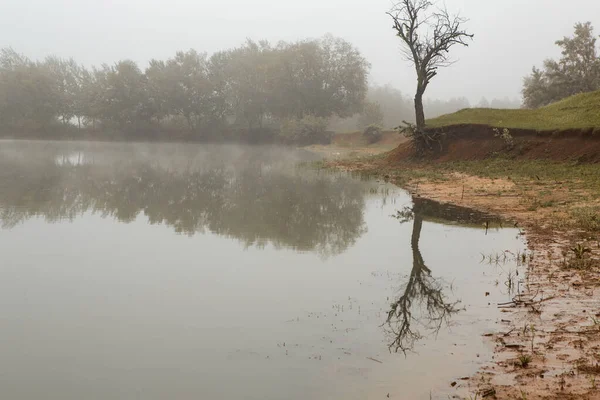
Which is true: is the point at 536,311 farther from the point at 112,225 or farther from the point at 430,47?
the point at 430,47

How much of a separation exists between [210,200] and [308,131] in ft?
195

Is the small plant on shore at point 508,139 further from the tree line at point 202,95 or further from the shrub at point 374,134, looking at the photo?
the tree line at point 202,95

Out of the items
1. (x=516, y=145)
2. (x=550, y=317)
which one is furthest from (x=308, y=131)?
(x=550, y=317)

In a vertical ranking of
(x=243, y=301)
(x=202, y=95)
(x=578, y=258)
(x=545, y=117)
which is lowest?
(x=243, y=301)

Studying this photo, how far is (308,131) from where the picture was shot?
81.3 metres

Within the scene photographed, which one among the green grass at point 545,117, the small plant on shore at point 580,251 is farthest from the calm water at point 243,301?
the green grass at point 545,117

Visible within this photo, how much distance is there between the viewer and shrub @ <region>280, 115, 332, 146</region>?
3201 inches

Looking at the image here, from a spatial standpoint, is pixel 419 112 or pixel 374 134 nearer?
pixel 419 112

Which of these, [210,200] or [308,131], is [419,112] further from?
[308,131]

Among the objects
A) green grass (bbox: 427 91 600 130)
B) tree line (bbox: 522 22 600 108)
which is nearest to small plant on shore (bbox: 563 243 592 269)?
green grass (bbox: 427 91 600 130)

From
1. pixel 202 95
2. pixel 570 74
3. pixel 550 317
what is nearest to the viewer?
pixel 550 317

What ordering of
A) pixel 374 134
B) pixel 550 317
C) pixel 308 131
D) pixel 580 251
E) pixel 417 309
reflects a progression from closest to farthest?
pixel 550 317
pixel 417 309
pixel 580 251
pixel 374 134
pixel 308 131

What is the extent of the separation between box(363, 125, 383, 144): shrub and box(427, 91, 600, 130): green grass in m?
31.0

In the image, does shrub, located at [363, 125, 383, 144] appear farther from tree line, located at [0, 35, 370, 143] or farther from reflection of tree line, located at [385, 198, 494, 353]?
reflection of tree line, located at [385, 198, 494, 353]
